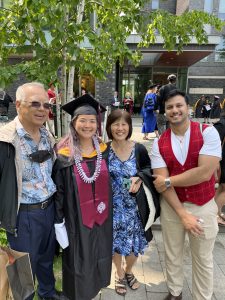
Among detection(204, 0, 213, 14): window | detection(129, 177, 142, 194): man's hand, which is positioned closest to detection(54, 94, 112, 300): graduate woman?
detection(129, 177, 142, 194): man's hand

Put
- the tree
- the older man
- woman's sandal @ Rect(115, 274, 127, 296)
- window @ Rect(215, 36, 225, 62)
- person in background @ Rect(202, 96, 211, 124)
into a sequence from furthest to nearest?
window @ Rect(215, 36, 225, 62) → person in background @ Rect(202, 96, 211, 124) → woman's sandal @ Rect(115, 274, 127, 296) → the tree → the older man

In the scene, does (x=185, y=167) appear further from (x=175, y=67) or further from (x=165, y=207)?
(x=175, y=67)

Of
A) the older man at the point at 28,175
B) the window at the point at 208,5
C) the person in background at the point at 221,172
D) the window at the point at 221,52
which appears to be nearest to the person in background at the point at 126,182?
the older man at the point at 28,175

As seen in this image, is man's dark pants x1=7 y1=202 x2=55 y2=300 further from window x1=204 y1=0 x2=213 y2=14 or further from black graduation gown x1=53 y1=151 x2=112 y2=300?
window x1=204 y1=0 x2=213 y2=14

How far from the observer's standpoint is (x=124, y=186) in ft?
8.46

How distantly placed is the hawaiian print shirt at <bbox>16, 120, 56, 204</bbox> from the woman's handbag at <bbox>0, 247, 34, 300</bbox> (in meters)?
0.43

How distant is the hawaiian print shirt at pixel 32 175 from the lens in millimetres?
2158

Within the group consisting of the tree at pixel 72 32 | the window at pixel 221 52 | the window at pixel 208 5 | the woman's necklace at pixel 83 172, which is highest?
the window at pixel 208 5

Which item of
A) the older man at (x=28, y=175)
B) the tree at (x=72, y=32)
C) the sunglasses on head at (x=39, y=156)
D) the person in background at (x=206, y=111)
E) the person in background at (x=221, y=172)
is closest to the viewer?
the older man at (x=28, y=175)

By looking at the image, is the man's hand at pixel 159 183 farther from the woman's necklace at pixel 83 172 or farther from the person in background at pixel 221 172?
the person in background at pixel 221 172

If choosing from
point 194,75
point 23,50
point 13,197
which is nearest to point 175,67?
point 194,75

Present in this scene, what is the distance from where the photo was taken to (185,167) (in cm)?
226

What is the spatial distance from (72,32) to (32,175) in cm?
154

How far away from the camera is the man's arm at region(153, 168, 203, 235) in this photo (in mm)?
2252
